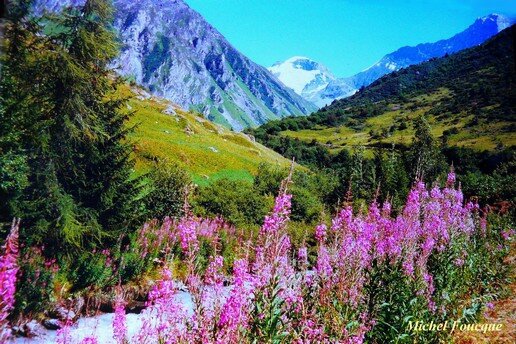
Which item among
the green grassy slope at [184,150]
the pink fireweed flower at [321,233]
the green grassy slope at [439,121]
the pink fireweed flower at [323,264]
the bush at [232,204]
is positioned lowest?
the bush at [232,204]

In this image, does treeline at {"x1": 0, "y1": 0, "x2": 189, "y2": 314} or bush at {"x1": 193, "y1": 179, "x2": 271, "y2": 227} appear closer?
treeline at {"x1": 0, "y1": 0, "x2": 189, "y2": 314}

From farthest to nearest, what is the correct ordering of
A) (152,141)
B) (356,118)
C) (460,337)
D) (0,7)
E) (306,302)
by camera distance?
1. (356,118)
2. (152,141)
3. (460,337)
4. (306,302)
5. (0,7)

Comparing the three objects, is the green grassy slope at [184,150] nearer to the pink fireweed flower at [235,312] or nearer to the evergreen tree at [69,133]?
the evergreen tree at [69,133]

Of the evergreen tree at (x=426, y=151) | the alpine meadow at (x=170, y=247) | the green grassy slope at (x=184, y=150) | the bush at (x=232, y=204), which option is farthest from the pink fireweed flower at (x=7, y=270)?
the evergreen tree at (x=426, y=151)

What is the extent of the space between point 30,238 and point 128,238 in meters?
4.37

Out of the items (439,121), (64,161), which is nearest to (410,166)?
(64,161)

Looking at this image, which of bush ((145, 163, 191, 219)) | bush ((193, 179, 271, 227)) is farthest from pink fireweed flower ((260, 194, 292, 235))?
bush ((193, 179, 271, 227))

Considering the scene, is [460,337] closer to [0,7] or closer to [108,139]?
[0,7]

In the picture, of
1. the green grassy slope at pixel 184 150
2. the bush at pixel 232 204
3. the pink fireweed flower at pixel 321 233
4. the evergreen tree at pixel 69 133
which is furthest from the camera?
the green grassy slope at pixel 184 150

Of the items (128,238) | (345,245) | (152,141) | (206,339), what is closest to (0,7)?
(206,339)

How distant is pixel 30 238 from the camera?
469 inches

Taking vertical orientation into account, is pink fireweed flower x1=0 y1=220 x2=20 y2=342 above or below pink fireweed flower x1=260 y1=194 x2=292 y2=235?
below

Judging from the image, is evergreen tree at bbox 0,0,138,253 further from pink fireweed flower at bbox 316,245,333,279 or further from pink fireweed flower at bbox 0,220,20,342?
pink fireweed flower at bbox 316,245,333,279

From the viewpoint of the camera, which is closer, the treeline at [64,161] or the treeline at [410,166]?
the treeline at [64,161]
